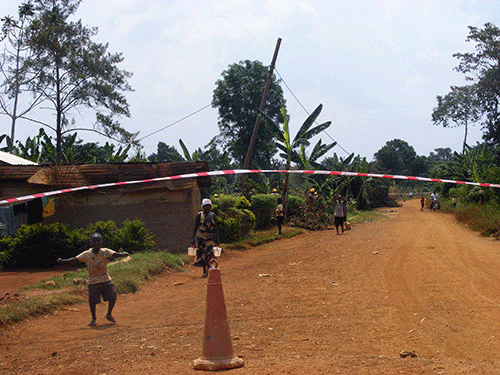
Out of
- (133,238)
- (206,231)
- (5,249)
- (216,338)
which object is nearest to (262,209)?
(133,238)

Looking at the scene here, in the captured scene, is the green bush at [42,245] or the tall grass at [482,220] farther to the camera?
the tall grass at [482,220]

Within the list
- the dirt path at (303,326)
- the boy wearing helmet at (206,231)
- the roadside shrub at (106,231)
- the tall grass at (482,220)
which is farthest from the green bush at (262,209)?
the boy wearing helmet at (206,231)

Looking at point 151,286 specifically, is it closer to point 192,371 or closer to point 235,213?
point 192,371

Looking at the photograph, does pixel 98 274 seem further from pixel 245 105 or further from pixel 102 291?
pixel 245 105

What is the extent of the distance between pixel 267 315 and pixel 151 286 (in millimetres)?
3979

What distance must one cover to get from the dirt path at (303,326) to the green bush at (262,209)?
1237cm

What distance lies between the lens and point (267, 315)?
8.68 metres

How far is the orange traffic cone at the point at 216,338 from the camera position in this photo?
576 cm

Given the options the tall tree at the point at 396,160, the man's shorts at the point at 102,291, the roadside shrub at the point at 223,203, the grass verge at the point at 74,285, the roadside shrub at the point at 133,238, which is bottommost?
the grass verge at the point at 74,285

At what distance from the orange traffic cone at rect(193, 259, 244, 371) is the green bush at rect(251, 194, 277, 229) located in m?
20.1

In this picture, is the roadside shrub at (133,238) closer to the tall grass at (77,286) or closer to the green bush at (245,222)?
the tall grass at (77,286)

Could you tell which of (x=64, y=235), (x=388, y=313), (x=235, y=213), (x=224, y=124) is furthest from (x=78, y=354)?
(x=224, y=124)

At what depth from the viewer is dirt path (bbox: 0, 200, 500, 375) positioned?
6055mm

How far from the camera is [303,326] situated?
792cm
